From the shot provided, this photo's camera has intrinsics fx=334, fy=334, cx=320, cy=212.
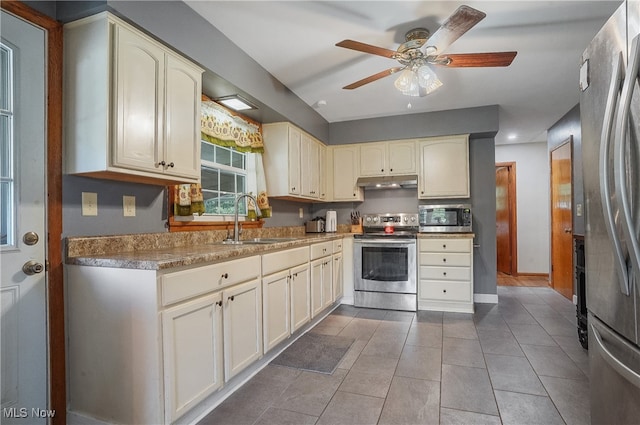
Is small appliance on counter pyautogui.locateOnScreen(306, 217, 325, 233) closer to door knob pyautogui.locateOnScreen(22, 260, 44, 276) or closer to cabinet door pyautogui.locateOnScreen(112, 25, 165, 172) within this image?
→ cabinet door pyautogui.locateOnScreen(112, 25, 165, 172)

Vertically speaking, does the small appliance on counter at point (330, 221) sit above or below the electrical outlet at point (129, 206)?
below

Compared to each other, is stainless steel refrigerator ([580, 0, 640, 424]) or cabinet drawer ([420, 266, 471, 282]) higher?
stainless steel refrigerator ([580, 0, 640, 424])

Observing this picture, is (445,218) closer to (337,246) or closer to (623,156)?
(337,246)

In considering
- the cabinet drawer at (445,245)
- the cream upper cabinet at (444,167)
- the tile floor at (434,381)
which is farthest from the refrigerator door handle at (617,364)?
the cream upper cabinet at (444,167)

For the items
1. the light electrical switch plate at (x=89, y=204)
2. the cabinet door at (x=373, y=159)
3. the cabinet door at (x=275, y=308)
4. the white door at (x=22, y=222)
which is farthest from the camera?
the cabinet door at (x=373, y=159)

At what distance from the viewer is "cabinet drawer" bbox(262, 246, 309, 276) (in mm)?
2408

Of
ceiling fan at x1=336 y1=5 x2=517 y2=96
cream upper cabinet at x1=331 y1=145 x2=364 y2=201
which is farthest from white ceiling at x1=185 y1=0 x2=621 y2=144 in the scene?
cream upper cabinet at x1=331 y1=145 x2=364 y2=201

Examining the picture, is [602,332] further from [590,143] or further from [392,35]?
[392,35]

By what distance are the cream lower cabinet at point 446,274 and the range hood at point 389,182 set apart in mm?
812

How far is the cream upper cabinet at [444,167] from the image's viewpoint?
4.02 metres

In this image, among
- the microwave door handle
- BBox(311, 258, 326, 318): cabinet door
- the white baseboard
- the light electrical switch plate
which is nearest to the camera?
the microwave door handle

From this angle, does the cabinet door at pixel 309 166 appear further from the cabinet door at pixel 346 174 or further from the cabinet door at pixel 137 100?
the cabinet door at pixel 137 100

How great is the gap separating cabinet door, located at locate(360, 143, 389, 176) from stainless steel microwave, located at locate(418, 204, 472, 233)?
71cm

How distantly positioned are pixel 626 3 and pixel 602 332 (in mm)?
1109
